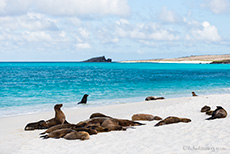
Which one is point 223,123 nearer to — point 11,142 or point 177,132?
point 177,132

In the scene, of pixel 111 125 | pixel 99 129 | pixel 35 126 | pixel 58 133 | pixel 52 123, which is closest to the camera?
pixel 58 133

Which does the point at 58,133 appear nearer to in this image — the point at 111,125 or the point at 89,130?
the point at 89,130

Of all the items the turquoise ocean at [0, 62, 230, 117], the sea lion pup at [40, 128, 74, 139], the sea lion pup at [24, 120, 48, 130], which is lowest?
the turquoise ocean at [0, 62, 230, 117]

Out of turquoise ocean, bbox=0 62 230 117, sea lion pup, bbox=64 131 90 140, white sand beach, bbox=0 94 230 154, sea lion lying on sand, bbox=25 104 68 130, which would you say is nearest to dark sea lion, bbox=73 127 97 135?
white sand beach, bbox=0 94 230 154

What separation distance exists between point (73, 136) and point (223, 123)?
469 centimetres

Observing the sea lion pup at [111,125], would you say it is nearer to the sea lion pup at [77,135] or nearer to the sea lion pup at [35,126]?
the sea lion pup at [77,135]

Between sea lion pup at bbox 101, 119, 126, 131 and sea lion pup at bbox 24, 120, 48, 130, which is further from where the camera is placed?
sea lion pup at bbox 24, 120, 48, 130

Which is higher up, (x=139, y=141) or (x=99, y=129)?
(x=139, y=141)

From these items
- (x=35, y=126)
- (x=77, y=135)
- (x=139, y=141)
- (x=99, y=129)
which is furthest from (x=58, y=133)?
(x=139, y=141)

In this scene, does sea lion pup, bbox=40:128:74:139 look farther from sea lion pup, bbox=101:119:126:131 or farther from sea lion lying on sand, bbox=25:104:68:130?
sea lion lying on sand, bbox=25:104:68:130

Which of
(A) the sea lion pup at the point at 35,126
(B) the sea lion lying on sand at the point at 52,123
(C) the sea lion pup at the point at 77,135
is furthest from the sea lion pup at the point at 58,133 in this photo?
(A) the sea lion pup at the point at 35,126

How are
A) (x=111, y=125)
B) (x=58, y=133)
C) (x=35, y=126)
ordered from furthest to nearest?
(x=35, y=126), (x=111, y=125), (x=58, y=133)

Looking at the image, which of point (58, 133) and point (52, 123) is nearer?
point (58, 133)

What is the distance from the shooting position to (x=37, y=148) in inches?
317
